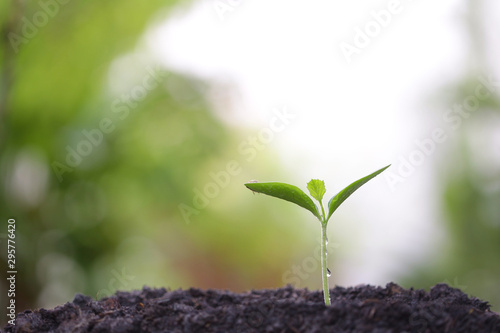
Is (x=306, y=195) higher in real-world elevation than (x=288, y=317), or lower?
higher

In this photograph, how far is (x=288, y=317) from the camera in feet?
2.49

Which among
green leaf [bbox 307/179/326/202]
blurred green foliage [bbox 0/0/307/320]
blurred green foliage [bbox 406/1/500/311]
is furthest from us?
blurred green foliage [bbox 406/1/500/311]

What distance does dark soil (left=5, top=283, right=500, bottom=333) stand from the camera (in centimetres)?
73

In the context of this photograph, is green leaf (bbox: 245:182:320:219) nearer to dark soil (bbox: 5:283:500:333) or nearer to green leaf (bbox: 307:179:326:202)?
green leaf (bbox: 307:179:326:202)

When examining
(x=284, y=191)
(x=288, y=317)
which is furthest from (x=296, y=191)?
(x=288, y=317)

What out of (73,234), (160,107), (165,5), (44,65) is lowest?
(73,234)

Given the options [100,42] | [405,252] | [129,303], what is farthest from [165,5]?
[129,303]

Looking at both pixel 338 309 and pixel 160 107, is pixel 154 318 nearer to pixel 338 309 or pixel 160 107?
pixel 338 309

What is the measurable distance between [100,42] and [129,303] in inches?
87.6

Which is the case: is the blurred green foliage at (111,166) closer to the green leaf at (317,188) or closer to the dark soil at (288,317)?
the dark soil at (288,317)

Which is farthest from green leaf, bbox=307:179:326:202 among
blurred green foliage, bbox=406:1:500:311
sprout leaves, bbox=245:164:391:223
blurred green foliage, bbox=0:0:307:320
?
blurred green foliage, bbox=406:1:500:311

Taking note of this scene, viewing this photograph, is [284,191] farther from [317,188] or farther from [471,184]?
[471,184]

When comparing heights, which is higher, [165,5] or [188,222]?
[165,5]

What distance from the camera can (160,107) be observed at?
299cm
